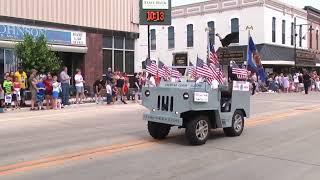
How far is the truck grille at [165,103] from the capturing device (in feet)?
34.7

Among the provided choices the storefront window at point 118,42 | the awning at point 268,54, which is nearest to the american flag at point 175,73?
the storefront window at point 118,42

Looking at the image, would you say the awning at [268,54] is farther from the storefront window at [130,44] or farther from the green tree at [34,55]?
the green tree at [34,55]

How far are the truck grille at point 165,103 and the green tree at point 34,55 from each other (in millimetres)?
12064

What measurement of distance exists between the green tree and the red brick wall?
6130 mm

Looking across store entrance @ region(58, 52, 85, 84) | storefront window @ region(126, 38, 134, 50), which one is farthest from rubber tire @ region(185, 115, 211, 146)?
storefront window @ region(126, 38, 134, 50)

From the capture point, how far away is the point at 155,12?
89.7ft

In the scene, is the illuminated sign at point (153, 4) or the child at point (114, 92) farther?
the illuminated sign at point (153, 4)

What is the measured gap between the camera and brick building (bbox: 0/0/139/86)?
24.1 metres

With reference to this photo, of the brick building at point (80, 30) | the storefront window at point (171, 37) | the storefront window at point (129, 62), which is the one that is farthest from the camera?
the storefront window at point (171, 37)

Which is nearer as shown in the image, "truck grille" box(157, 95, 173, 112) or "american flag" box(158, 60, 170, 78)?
"truck grille" box(157, 95, 173, 112)

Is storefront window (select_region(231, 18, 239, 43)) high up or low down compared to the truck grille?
up

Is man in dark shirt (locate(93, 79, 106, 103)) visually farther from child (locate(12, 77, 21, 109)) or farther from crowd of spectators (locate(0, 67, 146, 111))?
child (locate(12, 77, 21, 109))

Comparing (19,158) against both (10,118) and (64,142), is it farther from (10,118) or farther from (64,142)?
(10,118)

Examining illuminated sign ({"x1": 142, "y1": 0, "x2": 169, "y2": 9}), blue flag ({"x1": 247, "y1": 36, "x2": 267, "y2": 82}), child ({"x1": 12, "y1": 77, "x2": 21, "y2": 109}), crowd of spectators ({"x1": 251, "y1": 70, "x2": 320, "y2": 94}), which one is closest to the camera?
blue flag ({"x1": 247, "y1": 36, "x2": 267, "y2": 82})
